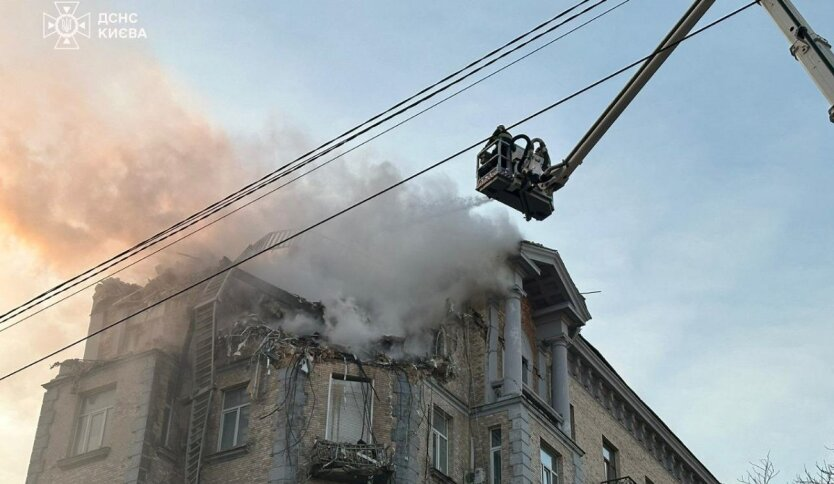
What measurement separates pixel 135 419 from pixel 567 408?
11.9m

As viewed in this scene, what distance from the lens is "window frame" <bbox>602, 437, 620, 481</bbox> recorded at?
33156 millimetres

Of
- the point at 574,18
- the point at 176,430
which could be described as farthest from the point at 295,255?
the point at 574,18

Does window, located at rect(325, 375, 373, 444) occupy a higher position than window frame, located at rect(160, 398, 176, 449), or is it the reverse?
window frame, located at rect(160, 398, 176, 449)

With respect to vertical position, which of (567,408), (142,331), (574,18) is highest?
(142,331)

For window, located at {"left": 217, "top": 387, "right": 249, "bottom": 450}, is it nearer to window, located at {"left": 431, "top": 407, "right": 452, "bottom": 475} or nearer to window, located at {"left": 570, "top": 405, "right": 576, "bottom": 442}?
window, located at {"left": 431, "top": 407, "right": 452, "bottom": 475}

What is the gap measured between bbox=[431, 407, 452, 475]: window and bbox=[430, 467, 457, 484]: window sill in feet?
0.66

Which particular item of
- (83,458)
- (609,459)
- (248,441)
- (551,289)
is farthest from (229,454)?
(609,459)

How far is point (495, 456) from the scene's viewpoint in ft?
87.6

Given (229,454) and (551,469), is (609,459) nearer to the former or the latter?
(551,469)

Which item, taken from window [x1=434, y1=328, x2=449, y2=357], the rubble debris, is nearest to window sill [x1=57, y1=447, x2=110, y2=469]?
the rubble debris

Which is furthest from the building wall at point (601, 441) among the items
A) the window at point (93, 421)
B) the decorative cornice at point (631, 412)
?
the window at point (93, 421)

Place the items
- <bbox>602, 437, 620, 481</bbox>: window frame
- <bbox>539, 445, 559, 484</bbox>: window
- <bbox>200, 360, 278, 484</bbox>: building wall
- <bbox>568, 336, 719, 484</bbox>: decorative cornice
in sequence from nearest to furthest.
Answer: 1. <bbox>200, 360, 278, 484</bbox>: building wall
2. <bbox>539, 445, 559, 484</bbox>: window
3. <bbox>568, 336, 719, 484</bbox>: decorative cornice
4. <bbox>602, 437, 620, 481</bbox>: window frame

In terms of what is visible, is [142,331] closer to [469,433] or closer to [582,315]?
[469,433]

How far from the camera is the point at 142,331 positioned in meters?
29.0
